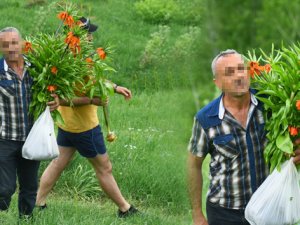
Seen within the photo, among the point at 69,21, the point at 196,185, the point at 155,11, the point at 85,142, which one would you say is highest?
the point at 155,11

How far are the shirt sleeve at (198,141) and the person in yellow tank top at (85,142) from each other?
4.34ft

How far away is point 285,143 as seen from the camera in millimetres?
4801

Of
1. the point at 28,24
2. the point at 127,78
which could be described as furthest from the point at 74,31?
the point at 28,24

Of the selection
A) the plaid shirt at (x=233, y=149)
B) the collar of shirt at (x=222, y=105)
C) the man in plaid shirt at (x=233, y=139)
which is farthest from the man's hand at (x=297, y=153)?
the collar of shirt at (x=222, y=105)

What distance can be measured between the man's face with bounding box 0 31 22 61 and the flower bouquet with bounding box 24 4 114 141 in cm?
16

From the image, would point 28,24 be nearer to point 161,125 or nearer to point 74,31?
point 161,125

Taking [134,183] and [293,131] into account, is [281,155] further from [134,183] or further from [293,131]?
[134,183]

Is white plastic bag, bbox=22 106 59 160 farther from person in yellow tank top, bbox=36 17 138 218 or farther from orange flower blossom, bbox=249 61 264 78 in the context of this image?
orange flower blossom, bbox=249 61 264 78

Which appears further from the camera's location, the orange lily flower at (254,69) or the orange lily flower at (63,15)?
the orange lily flower at (63,15)

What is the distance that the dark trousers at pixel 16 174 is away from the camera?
599 cm

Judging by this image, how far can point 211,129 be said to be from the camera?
5027mm

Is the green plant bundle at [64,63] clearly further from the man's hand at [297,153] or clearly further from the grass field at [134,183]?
the man's hand at [297,153]

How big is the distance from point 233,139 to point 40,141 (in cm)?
163

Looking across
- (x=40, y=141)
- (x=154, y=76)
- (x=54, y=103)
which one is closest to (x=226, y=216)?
(x=40, y=141)
